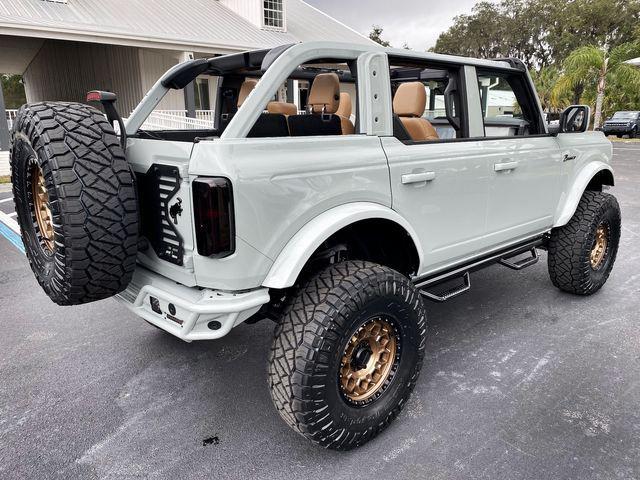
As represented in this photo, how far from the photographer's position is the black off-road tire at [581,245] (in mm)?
4004

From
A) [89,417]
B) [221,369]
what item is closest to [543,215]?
[221,369]

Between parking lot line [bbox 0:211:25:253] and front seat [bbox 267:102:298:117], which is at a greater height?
front seat [bbox 267:102:298:117]

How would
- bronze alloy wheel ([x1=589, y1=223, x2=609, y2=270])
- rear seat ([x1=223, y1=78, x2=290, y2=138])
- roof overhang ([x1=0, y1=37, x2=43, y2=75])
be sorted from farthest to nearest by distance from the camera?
roof overhang ([x1=0, y1=37, x2=43, y2=75]) < bronze alloy wheel ([x1=589, y1=223, x2=609, y2=270]) < rear seat ([x1=223, y1=78, x2=290, y2=138])

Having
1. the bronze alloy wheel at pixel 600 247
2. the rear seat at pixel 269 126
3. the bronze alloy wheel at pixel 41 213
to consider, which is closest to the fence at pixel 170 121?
the rear seat at pixel 269 126

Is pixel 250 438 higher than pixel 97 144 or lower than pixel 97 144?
lower

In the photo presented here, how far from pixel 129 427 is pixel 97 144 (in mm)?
1489

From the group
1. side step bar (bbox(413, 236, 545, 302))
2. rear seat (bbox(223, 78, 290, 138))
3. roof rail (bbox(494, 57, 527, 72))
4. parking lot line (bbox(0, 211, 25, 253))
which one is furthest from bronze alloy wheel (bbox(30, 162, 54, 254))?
roof rail (bbox(494, 57, 527, 72))

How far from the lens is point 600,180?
444 cm

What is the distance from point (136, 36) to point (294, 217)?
1247cm

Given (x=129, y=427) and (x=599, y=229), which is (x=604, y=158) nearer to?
(x=599, y=229)

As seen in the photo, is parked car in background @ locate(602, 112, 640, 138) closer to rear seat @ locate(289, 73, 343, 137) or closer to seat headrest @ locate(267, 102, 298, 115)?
seat headrest @ locate(267, 102, 298, 115)

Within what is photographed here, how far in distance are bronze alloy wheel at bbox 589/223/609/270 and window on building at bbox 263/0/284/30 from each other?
15.1 meters

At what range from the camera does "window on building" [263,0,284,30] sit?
16781mm

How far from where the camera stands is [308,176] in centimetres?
221
